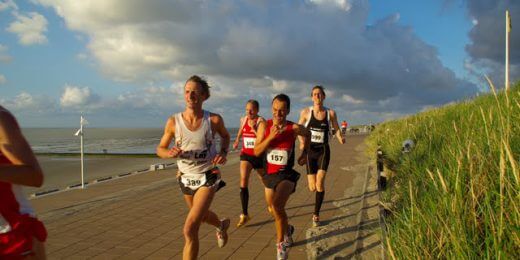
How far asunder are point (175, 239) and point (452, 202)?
12.5 ft

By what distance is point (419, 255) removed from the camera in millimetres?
2924

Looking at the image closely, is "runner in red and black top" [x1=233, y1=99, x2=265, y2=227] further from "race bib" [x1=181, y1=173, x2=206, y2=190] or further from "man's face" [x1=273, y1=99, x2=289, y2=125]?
"race bib" [x1=181, y1=173, x2=206, y2=190]

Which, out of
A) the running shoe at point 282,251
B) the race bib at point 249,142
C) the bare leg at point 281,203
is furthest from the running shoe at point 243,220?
the running shoe at point 282,251

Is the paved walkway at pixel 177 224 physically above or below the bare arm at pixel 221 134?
below

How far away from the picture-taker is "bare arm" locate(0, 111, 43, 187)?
1.84 metres

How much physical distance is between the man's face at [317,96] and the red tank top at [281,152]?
65.4 inches

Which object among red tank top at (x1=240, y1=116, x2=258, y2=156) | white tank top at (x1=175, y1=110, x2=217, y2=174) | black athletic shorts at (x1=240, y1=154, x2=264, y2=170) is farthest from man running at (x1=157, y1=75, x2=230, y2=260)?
red tank top at (x1=240, y1=116, x2=258, y2=156)

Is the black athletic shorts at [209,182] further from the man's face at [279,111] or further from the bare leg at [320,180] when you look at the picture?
the bare leg at [320,180]

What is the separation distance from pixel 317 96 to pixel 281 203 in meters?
2.38

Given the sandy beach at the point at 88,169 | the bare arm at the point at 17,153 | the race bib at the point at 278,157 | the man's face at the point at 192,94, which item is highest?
the man's face at the point at 192,94

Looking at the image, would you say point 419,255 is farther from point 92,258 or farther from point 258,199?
point 258,199

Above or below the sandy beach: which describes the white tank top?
above

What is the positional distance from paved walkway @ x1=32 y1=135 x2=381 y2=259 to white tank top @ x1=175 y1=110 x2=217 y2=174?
1.27m

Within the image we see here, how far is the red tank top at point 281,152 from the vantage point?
15.7 ft
